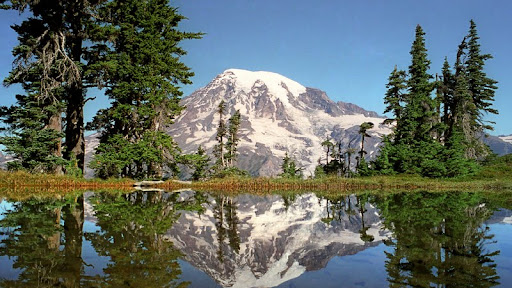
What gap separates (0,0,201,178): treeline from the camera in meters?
25.0

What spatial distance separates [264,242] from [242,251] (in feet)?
3.66

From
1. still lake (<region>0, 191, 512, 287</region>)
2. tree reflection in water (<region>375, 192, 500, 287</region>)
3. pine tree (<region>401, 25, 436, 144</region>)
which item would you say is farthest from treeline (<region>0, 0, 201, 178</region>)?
pine tree (<region>401, 25, 436, 144</region>)

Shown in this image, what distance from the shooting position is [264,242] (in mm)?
8820

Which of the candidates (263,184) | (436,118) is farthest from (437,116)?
(263,184)

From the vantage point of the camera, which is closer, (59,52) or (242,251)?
(242,251)

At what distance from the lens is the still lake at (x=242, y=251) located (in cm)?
541

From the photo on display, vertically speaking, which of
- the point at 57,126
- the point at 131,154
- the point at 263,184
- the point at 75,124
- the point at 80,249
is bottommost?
the point at 80,249

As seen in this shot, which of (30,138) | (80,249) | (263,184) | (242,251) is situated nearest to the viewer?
(80,249)

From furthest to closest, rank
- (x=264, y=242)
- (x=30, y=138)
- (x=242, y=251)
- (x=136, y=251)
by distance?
(x=30, y=138)
(x=264, y=242)
(x=242, y=251)
(x=136, y=251)

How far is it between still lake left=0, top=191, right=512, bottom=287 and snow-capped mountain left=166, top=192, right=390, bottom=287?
0.09ft

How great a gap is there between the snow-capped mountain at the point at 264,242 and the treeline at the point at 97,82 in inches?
656

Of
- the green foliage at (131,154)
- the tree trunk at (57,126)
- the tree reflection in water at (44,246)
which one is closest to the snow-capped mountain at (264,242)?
the tree reflection in water at (44,246)

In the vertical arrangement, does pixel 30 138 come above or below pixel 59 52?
below

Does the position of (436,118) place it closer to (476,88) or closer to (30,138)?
(476,88)
